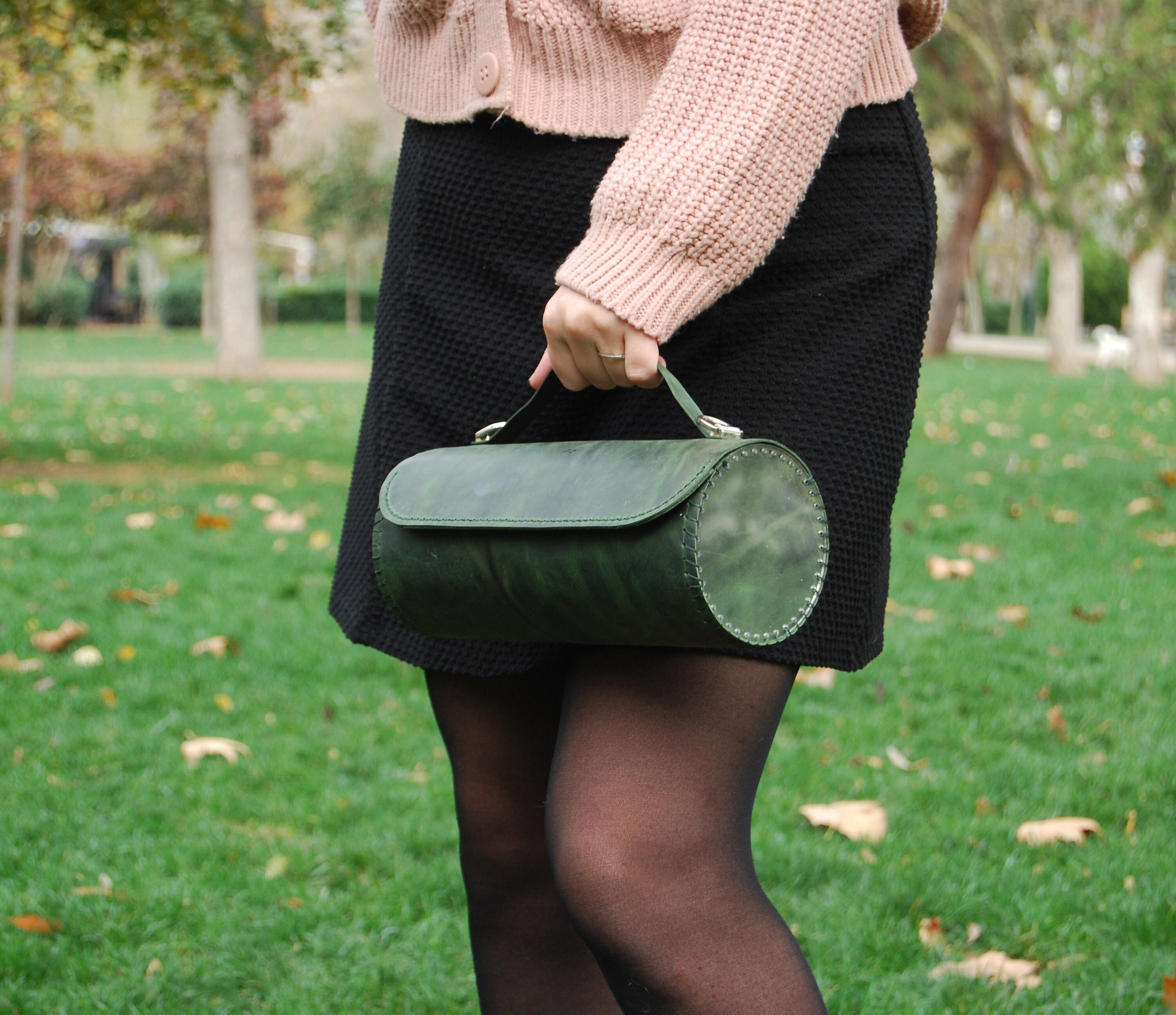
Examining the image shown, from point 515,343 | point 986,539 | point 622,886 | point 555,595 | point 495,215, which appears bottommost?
point 986,539

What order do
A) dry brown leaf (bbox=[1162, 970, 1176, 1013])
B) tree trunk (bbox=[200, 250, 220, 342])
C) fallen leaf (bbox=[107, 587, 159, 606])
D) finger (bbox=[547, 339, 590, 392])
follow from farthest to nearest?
tree trunk (bbox=[200, 250, 220, 342]) → fallen leaf (bbox=[107, 587, 159, 606]) → dry brown leaf (bbox=[1162, 970, 1176, 1013]) → finger (bbox=[547, 339, 590, 392])

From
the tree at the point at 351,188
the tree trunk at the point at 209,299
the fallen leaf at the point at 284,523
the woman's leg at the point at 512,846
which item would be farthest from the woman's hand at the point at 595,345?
the tree at the point at 351,188

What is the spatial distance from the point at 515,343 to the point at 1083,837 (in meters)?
2.08

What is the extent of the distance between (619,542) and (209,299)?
103 ft

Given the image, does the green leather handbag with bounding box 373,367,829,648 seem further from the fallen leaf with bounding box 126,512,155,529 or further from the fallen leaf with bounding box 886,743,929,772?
the fallen leaf with bounding box 126,512,155,529

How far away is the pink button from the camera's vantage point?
3.89 feet

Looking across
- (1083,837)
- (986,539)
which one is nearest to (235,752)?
(1083,837)

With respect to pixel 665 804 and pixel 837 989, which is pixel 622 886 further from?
pixel 837 989

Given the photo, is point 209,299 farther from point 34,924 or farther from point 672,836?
point 672,836

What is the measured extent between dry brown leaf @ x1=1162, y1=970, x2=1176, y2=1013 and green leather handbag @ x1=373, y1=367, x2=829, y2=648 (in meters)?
1.40

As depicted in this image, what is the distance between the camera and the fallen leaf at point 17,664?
3.80m

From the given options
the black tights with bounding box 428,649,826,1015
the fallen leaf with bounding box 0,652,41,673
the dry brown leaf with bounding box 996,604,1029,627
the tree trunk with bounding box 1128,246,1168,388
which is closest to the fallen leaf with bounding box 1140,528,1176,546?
the dry brown leaf with bounding box 996,604,1029,627

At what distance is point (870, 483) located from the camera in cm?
118

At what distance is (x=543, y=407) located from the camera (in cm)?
129
